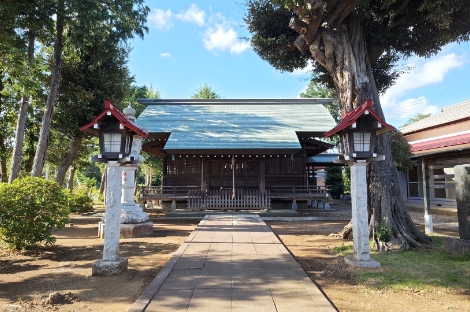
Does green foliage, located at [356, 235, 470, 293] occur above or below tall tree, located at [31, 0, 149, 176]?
below

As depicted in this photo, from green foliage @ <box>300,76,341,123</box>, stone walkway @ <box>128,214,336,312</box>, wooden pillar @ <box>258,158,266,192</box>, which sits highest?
green foliage @ <box>300,76,341,123</box>

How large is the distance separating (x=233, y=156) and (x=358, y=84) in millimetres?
7676

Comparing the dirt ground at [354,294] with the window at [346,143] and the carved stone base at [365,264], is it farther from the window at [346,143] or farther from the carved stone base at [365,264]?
the window at [346,143]

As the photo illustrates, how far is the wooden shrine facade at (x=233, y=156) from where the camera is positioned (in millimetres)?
14156

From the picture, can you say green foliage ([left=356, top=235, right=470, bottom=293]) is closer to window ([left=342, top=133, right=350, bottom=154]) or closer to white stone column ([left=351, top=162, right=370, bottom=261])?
white stone column ([left=351, top=162, right=370, bottom=261])

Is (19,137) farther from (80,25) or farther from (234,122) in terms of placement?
(234,122)

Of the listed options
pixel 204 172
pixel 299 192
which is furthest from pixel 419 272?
pixel 204 172

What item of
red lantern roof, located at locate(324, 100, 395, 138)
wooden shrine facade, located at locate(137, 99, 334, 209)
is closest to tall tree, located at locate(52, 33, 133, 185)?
wooden shrine facade, located at locate(137, 99, 334, 209)

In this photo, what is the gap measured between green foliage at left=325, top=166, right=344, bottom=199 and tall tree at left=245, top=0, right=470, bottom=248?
684 inches

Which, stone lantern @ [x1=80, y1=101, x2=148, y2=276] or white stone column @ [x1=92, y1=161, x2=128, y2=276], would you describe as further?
stone lantern @ [x1=80, y1=101, x2=148, y2=276]

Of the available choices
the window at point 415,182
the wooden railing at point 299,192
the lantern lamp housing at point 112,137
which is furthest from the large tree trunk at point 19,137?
the window at point 415,182

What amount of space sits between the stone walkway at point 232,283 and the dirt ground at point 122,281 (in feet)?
1.12

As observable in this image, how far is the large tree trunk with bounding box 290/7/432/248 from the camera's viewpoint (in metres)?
7.39

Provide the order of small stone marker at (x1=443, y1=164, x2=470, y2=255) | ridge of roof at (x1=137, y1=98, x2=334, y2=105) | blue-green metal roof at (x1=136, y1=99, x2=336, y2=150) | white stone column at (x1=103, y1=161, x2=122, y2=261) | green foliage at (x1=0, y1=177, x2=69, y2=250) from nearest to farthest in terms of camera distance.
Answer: white stone column at (x1=103, y1=161, x2=122, y2=261), small stone marker at (x1=443, y1=164, x2=470, y2=255), green foliage at (x1=0, y1=177, x2=69, y2=250), blue-green metal roof at (x1=136, y1=99, x2=336, y2=150), ridge of roof at (x1=137, y1=98, x2=334, y2=105)
